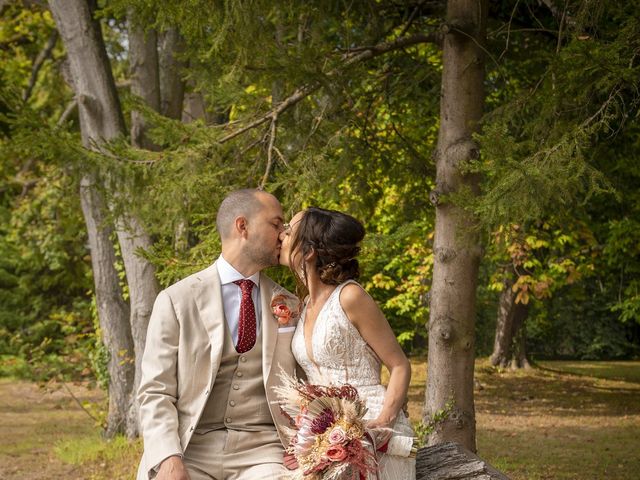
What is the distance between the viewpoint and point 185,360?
12.4 feet

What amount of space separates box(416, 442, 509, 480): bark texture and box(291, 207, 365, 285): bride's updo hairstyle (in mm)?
1119

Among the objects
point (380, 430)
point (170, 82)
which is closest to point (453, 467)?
point (380, 430)

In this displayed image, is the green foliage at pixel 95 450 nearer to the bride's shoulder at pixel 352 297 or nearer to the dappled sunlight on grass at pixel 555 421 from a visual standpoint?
the dappled sunlight on grass at pixel 555 421

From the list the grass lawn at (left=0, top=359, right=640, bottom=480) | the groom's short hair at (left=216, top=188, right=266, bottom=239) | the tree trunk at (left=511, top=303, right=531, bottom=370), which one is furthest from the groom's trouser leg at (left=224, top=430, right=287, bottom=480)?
the tree trunk at (left=511, top=303, right=531, bottom=370)

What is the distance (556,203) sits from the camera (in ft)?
19.0

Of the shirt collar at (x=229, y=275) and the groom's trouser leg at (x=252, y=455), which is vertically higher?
the shirt collar at (x=229, y=275)

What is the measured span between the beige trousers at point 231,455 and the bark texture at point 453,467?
2.74 ft

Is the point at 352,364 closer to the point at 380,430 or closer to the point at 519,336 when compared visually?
the point at 380,430

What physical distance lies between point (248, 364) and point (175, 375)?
0.32m

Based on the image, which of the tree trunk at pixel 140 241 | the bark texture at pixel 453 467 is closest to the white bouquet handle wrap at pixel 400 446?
the bark texture at pixel 453 467

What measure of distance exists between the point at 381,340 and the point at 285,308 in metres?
0.52

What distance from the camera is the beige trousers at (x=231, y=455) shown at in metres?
3.74

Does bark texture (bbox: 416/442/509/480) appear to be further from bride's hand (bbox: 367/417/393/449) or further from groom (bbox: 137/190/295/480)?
groom (bbox: 137/190/295/480)

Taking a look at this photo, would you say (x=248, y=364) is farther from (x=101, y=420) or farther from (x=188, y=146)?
(x=101, y=420)
